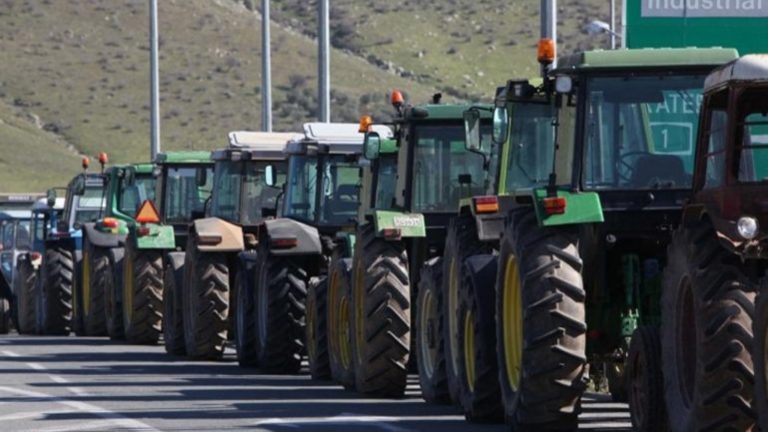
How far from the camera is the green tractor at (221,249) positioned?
1082 inches

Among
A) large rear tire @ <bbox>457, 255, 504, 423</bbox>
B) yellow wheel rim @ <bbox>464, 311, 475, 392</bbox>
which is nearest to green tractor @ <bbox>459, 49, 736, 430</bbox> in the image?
large rear tire @ <bbox>457, 255, 504, 423</bbox>

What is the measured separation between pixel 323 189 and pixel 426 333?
573 centimetres

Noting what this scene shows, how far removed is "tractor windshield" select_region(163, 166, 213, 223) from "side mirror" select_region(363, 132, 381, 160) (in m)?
10.5

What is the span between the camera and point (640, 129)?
16281 millimetres

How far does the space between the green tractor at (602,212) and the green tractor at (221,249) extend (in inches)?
385

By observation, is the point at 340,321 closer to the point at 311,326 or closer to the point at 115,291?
the point at 311,326

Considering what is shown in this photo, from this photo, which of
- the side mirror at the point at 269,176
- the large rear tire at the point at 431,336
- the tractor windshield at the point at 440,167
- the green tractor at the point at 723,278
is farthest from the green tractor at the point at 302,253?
the green tractor at the point at 723,278

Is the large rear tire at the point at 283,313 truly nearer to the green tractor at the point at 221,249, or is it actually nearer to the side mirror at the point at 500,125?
the green tractor at the point at 221,249

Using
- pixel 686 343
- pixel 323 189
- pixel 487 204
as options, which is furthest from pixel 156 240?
pixel 686 343

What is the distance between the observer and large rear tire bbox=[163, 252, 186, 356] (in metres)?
29.0

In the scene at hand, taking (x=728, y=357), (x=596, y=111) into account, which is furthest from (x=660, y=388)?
(x=596, y=111)

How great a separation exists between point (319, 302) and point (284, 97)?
7085 centimetres

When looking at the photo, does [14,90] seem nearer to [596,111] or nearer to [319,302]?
[319,302]

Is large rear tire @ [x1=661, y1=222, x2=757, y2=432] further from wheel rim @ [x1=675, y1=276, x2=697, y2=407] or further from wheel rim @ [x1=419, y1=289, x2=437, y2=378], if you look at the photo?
wheel rim @ [x1=419, y1=289, x2=437, y2=378]
